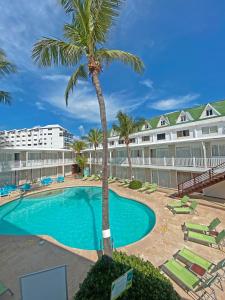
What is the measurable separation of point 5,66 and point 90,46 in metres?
9.71

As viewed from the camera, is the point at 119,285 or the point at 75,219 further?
the point at 75,219

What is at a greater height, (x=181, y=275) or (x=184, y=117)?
(x=184, y=117)

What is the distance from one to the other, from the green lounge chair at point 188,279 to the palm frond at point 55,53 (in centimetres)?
1048

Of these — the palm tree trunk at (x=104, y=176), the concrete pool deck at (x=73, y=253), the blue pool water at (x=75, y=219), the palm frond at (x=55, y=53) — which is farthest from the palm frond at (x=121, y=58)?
the blue pool water at (x=75, y=219)

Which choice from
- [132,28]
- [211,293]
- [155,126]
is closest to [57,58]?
[132,28]

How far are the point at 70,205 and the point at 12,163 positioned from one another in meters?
12.4

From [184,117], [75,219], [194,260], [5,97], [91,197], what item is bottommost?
[75,219]

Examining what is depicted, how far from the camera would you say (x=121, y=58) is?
30.9 ft

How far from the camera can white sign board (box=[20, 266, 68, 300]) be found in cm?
501

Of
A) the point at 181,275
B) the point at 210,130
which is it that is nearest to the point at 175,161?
the point at 210,130

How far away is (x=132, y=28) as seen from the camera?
1289cm

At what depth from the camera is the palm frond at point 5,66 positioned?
557 inches

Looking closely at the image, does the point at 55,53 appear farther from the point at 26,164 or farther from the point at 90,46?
the point at 26,164

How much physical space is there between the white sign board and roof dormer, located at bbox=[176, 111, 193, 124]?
88.4ft
